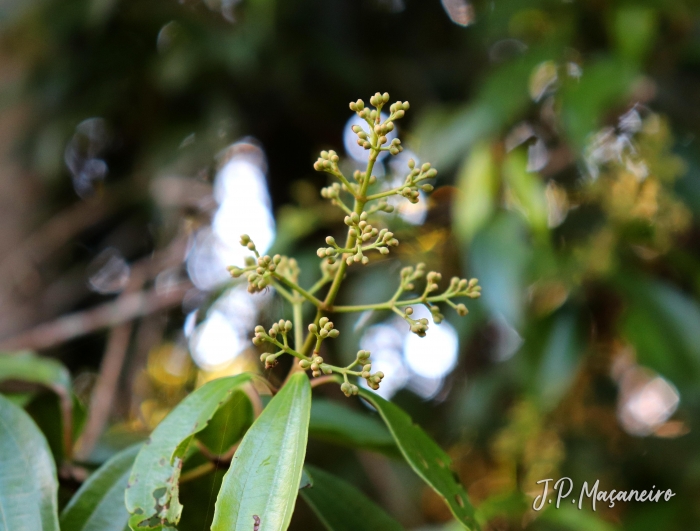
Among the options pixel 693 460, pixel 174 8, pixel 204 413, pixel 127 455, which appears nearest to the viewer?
pixel 204 413

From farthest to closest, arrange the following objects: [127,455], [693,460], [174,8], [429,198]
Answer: [174,8], [429,198], [693,460], [127,455]

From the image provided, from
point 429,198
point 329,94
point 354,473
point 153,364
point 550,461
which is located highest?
point 329,94

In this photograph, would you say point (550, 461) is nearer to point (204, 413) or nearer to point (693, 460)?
point (693, 460)

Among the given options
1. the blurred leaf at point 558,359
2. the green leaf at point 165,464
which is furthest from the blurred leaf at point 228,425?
the blurred leaf at point 558,359

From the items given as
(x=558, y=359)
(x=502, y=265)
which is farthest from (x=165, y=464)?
(x=558, y=359)

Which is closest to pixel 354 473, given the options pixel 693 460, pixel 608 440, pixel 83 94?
pixel 608 440

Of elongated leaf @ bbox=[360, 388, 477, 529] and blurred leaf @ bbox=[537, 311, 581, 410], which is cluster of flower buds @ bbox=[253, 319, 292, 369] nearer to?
elongated leaf @ bbox=[360, 388, 477, 529]
